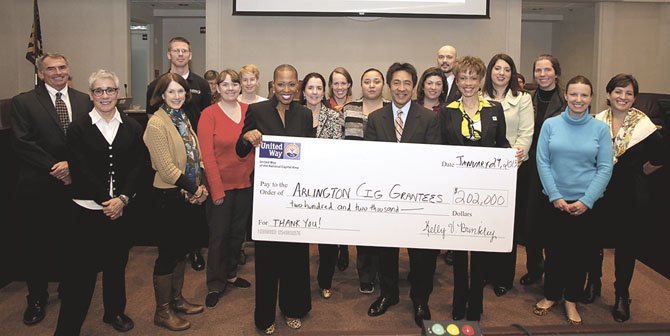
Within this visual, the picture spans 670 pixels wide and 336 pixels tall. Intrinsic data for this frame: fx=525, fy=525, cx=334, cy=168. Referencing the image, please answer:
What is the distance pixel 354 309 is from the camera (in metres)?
3.47

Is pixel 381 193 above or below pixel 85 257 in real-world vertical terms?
above

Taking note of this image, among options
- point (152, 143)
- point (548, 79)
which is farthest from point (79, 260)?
point (548, 79)

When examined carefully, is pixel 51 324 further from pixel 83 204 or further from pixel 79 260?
pixel 83 204

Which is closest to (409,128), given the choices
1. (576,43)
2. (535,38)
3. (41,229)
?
(41,229)

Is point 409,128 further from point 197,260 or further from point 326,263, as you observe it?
point 197,260

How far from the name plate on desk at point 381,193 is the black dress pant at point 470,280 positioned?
11.7 inches

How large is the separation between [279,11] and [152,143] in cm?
457

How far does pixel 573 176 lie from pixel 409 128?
1.02 metres

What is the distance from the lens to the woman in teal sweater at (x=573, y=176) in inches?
119

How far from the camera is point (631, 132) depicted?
10.5 ft

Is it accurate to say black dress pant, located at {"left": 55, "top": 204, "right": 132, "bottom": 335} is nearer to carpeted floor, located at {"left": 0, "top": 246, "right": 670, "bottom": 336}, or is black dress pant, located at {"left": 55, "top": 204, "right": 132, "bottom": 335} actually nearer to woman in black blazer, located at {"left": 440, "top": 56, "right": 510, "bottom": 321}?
carpeted floor, located at {"left": 0, "top": 246, "right": 670, "bottom": 336}

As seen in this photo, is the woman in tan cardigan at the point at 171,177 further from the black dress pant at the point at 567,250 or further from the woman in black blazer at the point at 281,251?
the black dress pant at the point at 567,250

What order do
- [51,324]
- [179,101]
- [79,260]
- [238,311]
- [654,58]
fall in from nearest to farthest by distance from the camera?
1. [79,260]
2. [179,101]
3. [51,324]
4. [238,311]
5. [654,58]

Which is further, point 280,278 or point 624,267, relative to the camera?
point 624,267
